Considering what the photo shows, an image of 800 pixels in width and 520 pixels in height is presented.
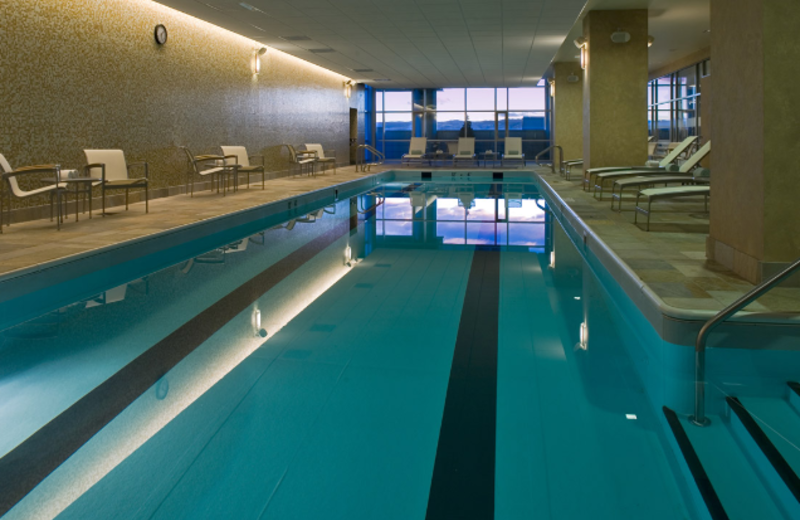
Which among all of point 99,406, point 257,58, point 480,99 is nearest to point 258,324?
point 99,406

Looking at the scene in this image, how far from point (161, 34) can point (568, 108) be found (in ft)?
42.2

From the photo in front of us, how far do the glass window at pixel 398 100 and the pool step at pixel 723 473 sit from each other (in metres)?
Result: 24.3

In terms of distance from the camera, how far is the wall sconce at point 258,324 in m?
4.06

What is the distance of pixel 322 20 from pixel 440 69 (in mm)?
7854

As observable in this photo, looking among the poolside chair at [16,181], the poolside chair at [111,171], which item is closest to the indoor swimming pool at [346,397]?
the poolside chair at [16,181]

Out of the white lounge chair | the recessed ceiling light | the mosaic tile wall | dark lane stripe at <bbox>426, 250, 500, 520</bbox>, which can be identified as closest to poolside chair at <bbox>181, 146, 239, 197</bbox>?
the white lounge chair

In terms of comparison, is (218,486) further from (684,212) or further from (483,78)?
(483,78)

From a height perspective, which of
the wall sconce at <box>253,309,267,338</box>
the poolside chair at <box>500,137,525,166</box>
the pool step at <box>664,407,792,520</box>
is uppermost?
the poolside chair at <box>500,137,525,166</box>

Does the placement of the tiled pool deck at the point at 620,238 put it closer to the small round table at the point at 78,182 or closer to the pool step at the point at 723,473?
the small round table at the point at 78,182

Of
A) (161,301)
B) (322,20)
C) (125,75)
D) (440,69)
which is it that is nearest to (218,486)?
(161,301)

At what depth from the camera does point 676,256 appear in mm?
5176

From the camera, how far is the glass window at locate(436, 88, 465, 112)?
85.2 ft

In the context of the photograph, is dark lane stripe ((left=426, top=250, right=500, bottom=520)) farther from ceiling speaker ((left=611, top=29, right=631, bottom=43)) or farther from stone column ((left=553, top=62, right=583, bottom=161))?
stone column ((left=553, top=62, right=583, bottom=161))

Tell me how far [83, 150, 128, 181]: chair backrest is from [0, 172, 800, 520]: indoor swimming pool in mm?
2972
